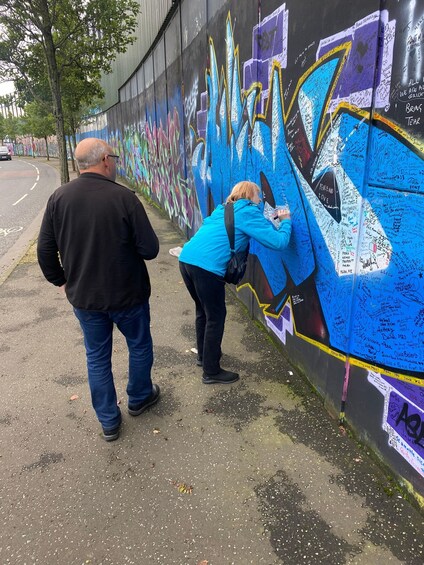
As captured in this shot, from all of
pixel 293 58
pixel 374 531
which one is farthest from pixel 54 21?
pixel 374 531

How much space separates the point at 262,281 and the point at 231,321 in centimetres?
70

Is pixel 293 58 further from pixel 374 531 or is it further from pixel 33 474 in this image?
pixel 33 474

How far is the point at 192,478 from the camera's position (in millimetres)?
2467

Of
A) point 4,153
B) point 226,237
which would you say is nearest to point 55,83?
point 226,237

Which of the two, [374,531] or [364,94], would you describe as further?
[364,94]

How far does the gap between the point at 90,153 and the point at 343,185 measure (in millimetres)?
1533

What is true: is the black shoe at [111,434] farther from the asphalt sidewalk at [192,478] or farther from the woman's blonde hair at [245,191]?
the woman's blonde hair at [245,191]

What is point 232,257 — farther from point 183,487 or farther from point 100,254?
point 183,487

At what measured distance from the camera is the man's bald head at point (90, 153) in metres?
2.47

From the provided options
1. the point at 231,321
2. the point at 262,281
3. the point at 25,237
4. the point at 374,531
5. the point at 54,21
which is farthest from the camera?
the point at 25,237

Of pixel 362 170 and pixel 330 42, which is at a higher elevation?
pixel 330 42

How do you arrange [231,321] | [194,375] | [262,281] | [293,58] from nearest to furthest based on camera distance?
[293,58], [194,375], [262,281], [231,321]

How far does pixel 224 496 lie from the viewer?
91.8 inches

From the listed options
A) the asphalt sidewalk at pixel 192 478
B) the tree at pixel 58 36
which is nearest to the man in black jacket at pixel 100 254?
the asphalt sidewalk at pixel 192 478
